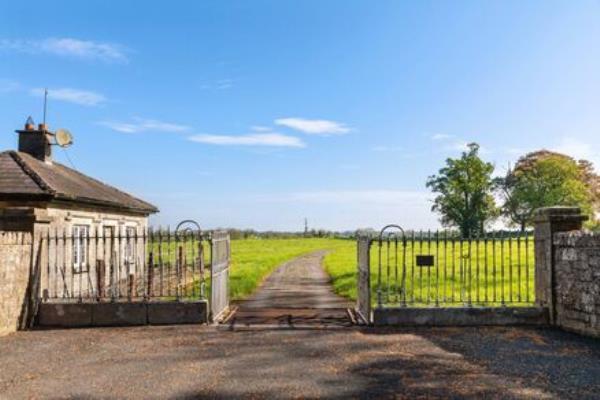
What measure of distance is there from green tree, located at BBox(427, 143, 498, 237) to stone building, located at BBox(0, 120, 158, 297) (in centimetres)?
5359

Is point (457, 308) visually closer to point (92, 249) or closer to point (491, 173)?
point (92, 249)

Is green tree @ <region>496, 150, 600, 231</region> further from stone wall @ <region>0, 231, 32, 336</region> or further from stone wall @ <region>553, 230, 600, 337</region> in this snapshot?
stone wall @ <region>0, 231, 32, 336</region>

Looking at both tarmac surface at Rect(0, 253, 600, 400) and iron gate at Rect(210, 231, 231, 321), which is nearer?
tarmac surface at Rect(0, 253, 600, 400)

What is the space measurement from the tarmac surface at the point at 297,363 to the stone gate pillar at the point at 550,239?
2.82 ft

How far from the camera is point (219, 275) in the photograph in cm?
1404

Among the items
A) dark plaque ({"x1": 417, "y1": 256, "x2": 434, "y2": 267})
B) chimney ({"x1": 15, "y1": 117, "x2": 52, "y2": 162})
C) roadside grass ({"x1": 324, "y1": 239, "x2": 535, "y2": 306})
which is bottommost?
roadside grass ({"x1": 324, "y1": 239, "x2": 535, "y2": 306})

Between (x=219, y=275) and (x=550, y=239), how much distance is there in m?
8.38

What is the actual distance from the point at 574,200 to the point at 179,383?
7081 centimetres

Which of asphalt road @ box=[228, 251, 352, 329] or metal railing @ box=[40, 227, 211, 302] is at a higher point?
metal railing @ box=[40, 227, 211, 302]

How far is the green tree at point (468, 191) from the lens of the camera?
69.1 m

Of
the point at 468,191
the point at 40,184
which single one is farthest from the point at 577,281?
the point at 468,191

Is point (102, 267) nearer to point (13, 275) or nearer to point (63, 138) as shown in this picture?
point (13, 275)

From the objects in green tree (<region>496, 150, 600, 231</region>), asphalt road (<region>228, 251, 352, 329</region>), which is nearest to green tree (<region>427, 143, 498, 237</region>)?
green tree (<region>496, 150, 600, 231</region>)

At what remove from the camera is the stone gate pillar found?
12.5 meters
